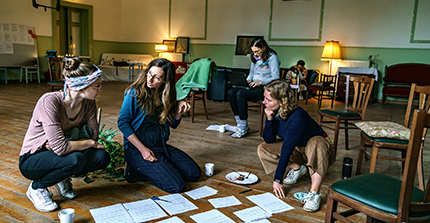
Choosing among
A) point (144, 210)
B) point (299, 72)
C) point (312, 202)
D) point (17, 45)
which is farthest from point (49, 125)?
point (17, 45)

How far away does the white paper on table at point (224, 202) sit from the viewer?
2.20 meters

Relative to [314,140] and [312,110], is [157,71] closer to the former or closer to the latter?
[314,140]

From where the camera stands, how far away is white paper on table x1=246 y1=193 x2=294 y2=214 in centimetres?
217

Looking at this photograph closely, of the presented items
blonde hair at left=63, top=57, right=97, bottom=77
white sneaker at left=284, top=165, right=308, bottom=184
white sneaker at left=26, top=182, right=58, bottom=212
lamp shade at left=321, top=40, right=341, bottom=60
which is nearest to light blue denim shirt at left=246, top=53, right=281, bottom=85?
white sneaker at left=284, top=165, right=308, bottom=184

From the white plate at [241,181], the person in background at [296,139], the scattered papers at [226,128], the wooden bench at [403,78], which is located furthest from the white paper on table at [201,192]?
the wooden bench at [403,78]

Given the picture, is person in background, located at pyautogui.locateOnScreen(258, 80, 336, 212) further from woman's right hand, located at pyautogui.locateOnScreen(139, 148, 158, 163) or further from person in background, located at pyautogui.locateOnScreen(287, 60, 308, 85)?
person in background, located at pyautogui.locateOnScreen(287, 60, 308, 85)

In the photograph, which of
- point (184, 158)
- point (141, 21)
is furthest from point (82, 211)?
point (141, 21)

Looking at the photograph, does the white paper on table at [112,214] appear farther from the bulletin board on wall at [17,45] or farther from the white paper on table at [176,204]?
the bulletin board on wall at [17,45]

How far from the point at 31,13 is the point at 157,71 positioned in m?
9.29

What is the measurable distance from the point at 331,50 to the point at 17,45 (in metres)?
8.78

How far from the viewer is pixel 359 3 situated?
8.52m

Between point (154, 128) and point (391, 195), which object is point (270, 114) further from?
point (391, 195)

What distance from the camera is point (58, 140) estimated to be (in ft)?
6.34

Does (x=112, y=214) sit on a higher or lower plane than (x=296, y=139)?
lower
